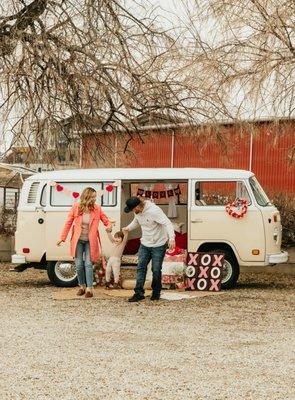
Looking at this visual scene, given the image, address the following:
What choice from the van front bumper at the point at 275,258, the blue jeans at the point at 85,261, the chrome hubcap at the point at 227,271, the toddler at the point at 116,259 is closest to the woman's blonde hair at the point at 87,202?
the blue jeans at the point at 85,261

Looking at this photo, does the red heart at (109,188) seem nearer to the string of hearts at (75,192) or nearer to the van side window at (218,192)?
the string of hearts at (75,192)

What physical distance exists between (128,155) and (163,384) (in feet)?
44.7

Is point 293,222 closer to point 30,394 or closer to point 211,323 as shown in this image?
point 211,323

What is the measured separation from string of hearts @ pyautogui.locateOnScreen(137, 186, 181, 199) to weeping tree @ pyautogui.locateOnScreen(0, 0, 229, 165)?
1.65m

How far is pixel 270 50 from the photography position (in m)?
15.9

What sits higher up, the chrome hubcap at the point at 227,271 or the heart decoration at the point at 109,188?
the heart decoration at the point at 109,188

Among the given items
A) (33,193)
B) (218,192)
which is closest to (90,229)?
(33,193)

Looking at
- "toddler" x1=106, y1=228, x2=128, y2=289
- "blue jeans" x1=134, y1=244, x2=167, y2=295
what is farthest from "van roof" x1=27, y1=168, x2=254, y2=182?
"blue jeans" x1=134, y1=244, x2=167, y2=295

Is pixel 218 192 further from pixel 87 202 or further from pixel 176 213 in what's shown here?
pixel 87 202

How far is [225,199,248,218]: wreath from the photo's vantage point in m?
15.2

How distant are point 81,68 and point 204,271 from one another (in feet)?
14.2

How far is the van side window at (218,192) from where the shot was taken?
1556 cm

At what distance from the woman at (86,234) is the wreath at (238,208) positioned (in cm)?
244

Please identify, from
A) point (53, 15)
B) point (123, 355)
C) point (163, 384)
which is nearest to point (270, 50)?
point (53, 15)
